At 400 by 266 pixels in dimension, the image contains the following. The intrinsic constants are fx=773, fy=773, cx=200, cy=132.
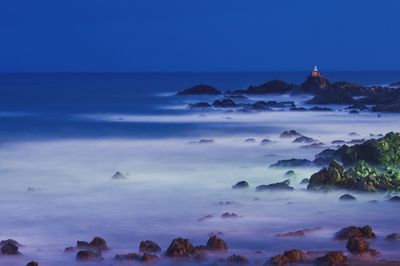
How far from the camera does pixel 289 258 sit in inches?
302

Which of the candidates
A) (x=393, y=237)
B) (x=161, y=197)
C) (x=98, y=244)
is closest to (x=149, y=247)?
(x=98, y=244)

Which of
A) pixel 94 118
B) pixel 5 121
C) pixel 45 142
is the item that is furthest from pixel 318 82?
pixel 45 142

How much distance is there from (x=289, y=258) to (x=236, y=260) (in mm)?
553

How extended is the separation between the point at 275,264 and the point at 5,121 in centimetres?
2444

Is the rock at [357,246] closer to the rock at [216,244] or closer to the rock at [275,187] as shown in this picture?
the rock at [216,244]

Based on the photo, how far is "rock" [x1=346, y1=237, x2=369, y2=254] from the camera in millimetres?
7957

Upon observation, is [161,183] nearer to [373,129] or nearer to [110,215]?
[110,215]

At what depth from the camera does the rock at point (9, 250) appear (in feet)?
26.3

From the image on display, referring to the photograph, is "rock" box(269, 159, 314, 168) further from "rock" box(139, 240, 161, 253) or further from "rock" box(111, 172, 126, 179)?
"rock" box(139, 240, 161, 253)

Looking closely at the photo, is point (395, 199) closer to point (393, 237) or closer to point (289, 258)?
point (393, 237)

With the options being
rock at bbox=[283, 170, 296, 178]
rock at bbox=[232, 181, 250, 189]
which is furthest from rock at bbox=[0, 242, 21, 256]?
rock at bbox=[283, 170, 296, 178]

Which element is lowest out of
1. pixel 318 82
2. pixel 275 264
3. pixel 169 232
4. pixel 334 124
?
pixel 275 264

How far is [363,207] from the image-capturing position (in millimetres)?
10680

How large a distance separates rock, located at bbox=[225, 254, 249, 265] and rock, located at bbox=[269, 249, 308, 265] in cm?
31
